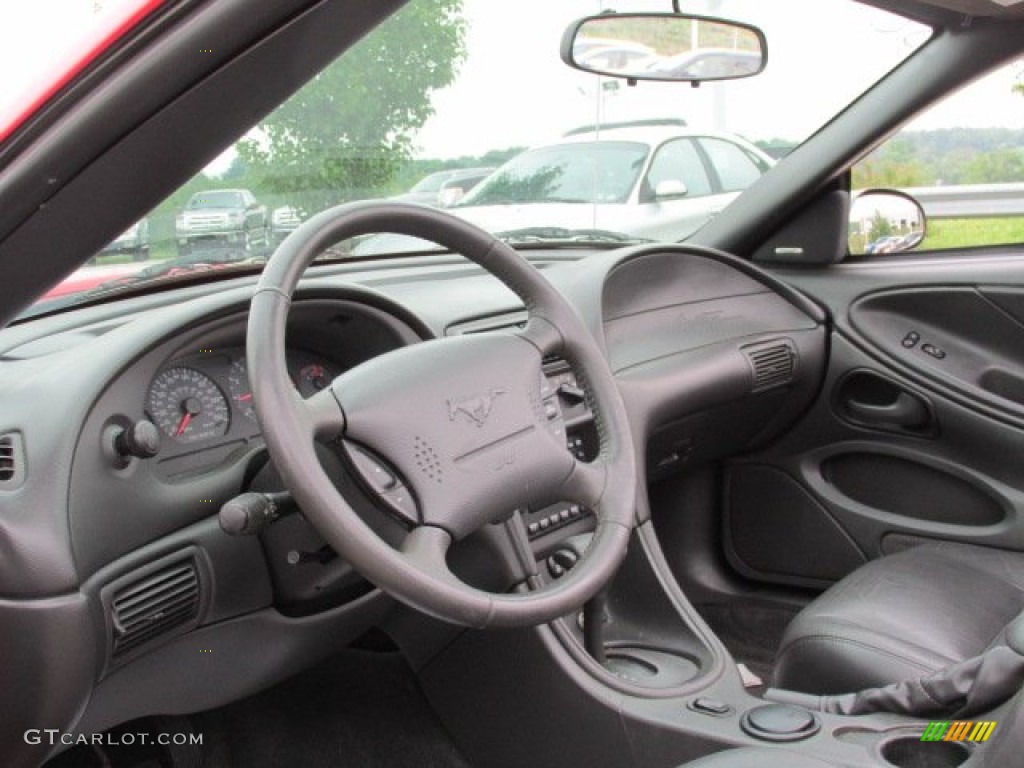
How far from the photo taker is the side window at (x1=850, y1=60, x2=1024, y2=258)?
3033 mm

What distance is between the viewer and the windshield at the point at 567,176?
2.86 meters

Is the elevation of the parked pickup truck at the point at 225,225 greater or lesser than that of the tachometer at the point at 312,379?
greater

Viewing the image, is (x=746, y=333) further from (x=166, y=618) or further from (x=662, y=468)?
(x=166, y=618)

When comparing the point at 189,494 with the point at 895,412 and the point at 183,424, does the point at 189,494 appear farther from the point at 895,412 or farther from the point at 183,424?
the point at 895,412

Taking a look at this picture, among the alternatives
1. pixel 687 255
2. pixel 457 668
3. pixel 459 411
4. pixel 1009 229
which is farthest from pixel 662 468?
pixel 459 411

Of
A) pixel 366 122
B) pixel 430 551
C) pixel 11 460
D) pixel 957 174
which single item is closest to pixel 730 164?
pixel 957 174

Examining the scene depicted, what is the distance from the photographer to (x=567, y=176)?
120 inches

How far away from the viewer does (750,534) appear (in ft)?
10.8

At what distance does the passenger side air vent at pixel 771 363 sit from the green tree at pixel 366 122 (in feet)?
3.52

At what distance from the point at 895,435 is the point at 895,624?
110 cm

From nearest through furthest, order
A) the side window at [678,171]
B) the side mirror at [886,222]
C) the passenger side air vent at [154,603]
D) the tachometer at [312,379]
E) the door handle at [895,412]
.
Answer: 1. the passenger side air vent at [154,603]
2. the tachometer at [312,379]
3. the door handle at [895,412]
4. the side mirror at [886,222]
5. the side window at [678,171]

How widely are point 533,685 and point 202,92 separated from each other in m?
1.29

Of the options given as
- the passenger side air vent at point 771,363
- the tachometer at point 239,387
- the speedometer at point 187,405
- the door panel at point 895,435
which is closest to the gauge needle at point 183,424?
the speedometer at point 187,405

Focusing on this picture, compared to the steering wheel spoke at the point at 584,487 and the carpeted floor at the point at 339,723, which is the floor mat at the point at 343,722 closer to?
the carpeted floor at the point at 339,723
